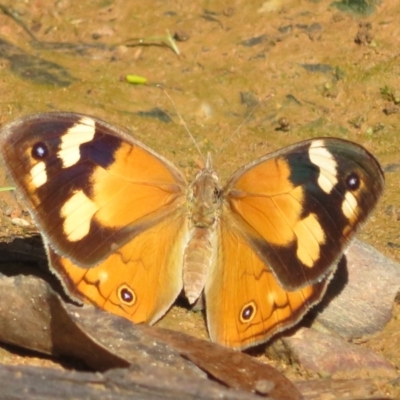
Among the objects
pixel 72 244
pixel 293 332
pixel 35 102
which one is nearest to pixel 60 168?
pixel 72 244

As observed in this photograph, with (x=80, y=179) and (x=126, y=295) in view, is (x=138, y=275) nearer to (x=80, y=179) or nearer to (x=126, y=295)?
(x=126, y=295)

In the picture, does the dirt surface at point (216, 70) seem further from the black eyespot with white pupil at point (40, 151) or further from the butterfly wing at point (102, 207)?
the black eyespot with white pupil at point (40, 151)

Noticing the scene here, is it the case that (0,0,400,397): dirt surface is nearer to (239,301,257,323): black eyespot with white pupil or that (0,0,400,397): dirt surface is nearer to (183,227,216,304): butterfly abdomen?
(183,227,216,304): butterfly abdomen

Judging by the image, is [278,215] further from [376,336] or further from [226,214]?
[376,336]

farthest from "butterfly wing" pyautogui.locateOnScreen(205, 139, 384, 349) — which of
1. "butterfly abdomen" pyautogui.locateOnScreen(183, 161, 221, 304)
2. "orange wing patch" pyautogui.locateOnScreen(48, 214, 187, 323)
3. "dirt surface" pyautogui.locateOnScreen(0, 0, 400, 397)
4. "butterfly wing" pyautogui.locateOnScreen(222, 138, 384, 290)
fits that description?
"dirt surface" pyautogui.locateOnScreen(0, 0, 400, 397)

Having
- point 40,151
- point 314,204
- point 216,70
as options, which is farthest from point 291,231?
point 216,70

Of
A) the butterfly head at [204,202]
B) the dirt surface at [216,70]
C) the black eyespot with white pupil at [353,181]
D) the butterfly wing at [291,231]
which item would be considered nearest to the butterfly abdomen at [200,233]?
the butterfly head at [204,202]
